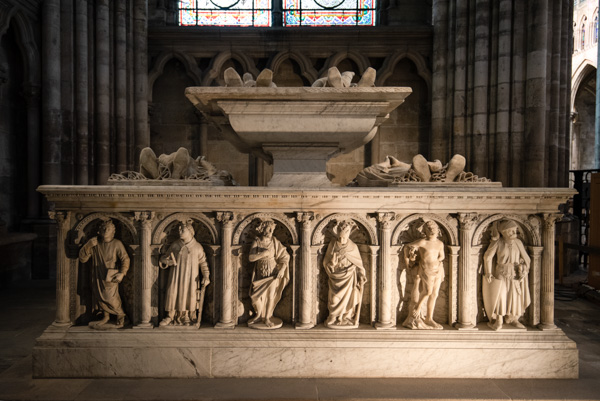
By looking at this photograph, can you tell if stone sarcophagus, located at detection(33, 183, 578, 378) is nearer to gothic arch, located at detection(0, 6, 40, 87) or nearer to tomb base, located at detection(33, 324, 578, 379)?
tomb base, located at detection(33, 324, 578, 379)

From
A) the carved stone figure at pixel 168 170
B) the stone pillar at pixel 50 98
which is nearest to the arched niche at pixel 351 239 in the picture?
the carved stone figure at pixel 168 170

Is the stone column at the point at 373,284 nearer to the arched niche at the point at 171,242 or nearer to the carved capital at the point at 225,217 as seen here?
the carved capital at the point at 225,217

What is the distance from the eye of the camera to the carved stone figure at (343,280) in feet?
10.8

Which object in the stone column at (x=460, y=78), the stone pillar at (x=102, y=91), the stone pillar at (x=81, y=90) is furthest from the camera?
the stone column at (x=460, y=78)

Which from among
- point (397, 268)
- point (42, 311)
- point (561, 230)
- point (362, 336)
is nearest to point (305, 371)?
point (362, 336)

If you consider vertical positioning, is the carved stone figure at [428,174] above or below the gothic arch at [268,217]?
above

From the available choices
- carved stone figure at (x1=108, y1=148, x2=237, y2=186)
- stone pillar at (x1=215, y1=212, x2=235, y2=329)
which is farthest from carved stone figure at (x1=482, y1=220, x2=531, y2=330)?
carved stone figure at (x1=108, y1=148, x2=237, y2=186)

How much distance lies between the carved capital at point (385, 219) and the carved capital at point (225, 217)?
105cm

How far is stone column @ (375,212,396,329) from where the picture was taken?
331 cm

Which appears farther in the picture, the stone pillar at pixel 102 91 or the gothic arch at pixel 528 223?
the stone pillar at pixel 102 91

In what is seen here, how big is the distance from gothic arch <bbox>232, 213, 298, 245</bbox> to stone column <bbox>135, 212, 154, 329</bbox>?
61 cm

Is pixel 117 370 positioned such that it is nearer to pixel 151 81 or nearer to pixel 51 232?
pixel 51 232

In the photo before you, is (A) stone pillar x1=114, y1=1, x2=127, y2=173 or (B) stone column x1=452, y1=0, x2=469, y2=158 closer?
(A) stone pillar x1=114, y1=1, x2=127, y2=173

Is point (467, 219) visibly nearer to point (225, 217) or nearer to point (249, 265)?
point (249, 265)
